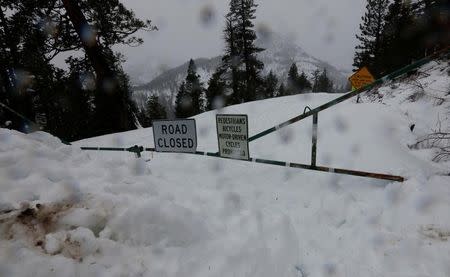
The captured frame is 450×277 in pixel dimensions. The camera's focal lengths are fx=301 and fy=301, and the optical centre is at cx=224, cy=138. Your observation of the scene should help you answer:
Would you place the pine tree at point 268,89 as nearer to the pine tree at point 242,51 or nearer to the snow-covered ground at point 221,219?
the pine tree at point 242,51

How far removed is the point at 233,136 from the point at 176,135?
3.88 ft

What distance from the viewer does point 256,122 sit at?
10844mm

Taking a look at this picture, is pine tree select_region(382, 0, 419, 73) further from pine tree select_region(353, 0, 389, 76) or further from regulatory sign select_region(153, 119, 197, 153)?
regulatory sign select_region(153, 119, 197, 153)

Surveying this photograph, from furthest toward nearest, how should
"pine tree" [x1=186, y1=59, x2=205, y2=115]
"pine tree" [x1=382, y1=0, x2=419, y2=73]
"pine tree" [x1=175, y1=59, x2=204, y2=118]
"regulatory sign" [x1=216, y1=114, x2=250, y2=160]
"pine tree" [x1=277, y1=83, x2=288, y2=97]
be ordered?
"pine tree" [x1=277, y1=83, x2=288, y2=97] → "pine tree" [x1=175, y1=59, x2=204, y2=118] → "pine tree" [x1=186, y1=59, x2=205, y2=115] → "pine tree" [x1=382, y1=0, x2=419, y2=73] → "regulatory sign" [x1=216, y1=114, x2=250, y2=160]

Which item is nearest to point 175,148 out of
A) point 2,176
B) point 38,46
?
point 2,176

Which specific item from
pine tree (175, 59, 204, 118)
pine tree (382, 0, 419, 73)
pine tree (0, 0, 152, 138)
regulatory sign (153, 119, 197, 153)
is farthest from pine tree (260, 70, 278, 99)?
regulatory sign (153, 119, 197, 153)

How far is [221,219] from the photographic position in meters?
3.72

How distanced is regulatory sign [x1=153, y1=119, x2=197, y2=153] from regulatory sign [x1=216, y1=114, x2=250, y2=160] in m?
0.54

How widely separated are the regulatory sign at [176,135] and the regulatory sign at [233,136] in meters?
0.54

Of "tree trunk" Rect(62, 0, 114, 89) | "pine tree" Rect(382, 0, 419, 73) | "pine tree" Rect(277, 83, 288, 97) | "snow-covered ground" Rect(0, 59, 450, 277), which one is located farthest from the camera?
"pine tree" Rect(277, 83, 288, 97)

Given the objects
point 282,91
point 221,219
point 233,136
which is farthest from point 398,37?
point 282,91

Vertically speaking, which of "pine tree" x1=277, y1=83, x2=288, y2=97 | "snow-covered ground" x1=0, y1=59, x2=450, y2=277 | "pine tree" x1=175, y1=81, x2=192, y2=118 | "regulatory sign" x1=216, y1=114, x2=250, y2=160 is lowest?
"snow-covered ground" x1=0, y1=59, x2=450, y2=277

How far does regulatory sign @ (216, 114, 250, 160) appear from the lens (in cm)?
483

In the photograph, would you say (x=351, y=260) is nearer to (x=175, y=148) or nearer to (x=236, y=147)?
(x=236, y=147)
